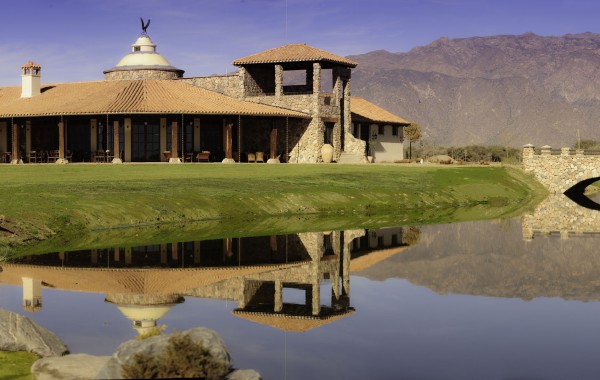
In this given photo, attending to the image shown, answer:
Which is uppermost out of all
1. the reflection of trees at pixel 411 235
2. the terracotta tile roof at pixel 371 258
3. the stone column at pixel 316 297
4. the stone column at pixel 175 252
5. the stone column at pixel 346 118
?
the stone column at pixel 346 118

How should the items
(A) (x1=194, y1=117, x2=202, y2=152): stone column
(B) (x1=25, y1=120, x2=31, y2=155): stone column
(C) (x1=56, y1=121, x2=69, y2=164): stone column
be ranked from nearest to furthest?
1. (C) (x1=56, y1=121, x2=69, y2=164): stone column
2. (A) (x1=194, y1=117, x2=202, y2=152): stone column
3. (B) (x1=25, y1=120, x2=31, y2=155): stone column

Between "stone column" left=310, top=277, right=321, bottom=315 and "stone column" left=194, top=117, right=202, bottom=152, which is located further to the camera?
"stone column" left=194, top=117, right=202, bottom=152

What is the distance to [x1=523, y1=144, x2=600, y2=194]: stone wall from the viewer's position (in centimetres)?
6650

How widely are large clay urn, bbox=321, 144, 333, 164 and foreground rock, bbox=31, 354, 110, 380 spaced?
54.7m

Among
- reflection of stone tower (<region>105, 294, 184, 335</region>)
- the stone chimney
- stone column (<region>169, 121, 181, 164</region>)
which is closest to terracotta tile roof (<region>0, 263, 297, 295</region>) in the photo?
reflection of stone tower (<region>105, 294, 184, 335</region>)

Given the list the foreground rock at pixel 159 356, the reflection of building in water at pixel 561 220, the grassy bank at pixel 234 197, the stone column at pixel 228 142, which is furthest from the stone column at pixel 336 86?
the foreground rock at pixel 159 356

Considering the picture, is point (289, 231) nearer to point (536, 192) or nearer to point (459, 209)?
point (459, 209)

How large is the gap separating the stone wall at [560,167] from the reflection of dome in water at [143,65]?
28.8 metres

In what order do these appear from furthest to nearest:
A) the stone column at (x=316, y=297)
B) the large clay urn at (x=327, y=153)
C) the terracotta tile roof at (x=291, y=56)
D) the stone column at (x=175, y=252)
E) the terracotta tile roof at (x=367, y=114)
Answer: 1. the terracotta tile roof at (x=367, y=114)
2. the terracotta tile roof at (x=291, y=56)
3. the large clay urn at (x=327, y=153)
4. the stone column at (x=175, y=252)
5. the stone column at (x=316, y=297)

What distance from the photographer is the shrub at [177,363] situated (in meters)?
11.6

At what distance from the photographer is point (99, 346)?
629 inches

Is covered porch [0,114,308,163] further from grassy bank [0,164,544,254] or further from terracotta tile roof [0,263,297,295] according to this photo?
terracotta tile roof [0,263,297,295]

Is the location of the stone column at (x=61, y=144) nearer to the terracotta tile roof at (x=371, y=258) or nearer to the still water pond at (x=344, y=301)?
the still water pond at (x=344, y=301)

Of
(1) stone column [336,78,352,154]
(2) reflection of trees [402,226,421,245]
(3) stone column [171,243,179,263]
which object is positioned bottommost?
(2) reflection of trees [402,226,421,245]
